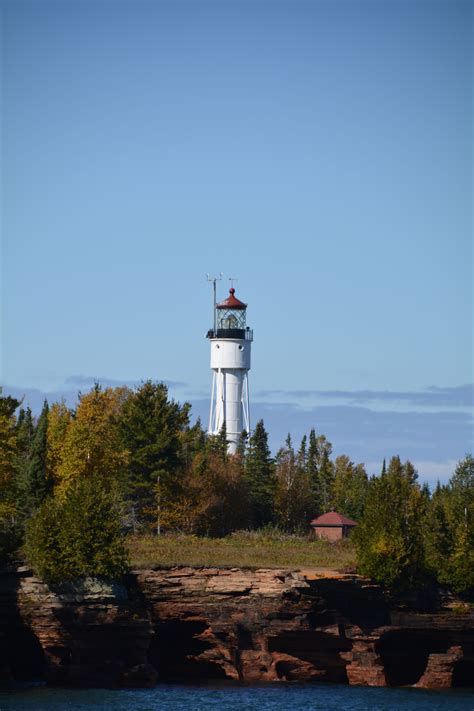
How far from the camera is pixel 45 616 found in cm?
6619

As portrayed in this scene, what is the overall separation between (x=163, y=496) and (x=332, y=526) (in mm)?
15864

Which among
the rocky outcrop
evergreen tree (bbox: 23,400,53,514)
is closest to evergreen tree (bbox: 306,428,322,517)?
evergreen tree (bbox: 23,400,53,514)

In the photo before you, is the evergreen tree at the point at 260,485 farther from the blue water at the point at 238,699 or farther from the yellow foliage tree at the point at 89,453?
the blue water at the point at 238,699

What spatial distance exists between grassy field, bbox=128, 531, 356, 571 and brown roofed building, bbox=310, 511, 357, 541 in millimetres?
11416

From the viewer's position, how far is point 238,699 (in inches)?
2486

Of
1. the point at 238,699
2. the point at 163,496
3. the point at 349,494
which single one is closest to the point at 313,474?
the point at 349,494

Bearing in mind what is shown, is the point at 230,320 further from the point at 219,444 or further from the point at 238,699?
the point at 238,699

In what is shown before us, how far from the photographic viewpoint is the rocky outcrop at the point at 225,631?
66.4 m

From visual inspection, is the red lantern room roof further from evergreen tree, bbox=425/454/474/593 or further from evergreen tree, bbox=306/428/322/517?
evergreen tree, bbox=425/454/474/593

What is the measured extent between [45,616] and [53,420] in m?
37.0

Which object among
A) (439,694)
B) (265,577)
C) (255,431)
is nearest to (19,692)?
(265,577)

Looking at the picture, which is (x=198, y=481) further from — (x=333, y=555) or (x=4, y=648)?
(x=4, y=648)

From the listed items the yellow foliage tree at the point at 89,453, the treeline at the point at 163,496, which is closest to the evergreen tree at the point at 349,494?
the treeline at the point at 163,496

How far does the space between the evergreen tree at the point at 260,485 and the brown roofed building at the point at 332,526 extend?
427cm
